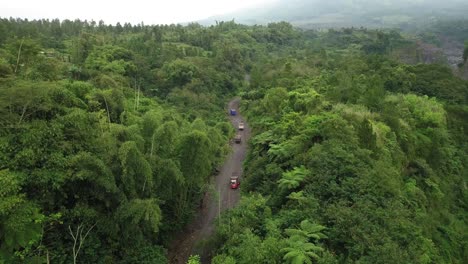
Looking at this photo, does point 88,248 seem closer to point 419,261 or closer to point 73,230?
point 73,230

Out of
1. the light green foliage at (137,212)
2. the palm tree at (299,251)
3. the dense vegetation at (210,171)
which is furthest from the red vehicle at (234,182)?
the palm tree at (299,251)

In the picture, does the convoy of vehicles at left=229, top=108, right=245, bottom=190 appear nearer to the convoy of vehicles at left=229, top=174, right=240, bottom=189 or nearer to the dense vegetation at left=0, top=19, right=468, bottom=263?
the convoy of vehicles at left=229, top=174, right=240, bottom=189

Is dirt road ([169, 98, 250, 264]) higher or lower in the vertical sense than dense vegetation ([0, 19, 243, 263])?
lower

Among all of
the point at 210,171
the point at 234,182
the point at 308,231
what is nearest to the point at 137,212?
the point at 308,231

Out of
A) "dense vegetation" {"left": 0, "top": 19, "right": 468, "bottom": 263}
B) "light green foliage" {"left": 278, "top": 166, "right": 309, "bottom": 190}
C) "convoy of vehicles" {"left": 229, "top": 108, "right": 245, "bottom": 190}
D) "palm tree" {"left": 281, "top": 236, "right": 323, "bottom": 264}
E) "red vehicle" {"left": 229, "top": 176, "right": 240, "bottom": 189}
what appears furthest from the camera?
"convoy of vehicles" {"left": 229, "top": 108, "right": 245, "bottom": 190}

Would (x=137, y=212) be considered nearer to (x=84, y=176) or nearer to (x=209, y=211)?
(x=84, y=176)

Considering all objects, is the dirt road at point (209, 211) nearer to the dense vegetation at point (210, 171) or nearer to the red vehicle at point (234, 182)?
the red vehicle at point (234, 182)

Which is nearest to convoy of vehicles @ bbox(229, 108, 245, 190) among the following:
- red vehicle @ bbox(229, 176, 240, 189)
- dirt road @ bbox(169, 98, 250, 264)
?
red vehicle @ bbox(229, 176, 240, 189)

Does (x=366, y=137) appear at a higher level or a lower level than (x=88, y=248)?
higher

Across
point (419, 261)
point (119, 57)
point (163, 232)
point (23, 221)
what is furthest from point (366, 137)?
point (119, 57)
